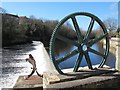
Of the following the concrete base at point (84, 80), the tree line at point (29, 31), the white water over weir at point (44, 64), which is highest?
the tree line at point (29, 31)

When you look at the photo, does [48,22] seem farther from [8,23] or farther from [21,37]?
[8,23]

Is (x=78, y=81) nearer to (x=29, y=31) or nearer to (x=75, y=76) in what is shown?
(x=75, y=76)

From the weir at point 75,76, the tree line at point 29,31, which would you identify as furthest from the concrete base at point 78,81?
the tree line at point 29,31

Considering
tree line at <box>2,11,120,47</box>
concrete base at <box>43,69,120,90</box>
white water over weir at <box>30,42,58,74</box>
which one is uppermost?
tree line at <box>2,11,120,47</box>

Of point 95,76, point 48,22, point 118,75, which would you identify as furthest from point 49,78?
point 48,22

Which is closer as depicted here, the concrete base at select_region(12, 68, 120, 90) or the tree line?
the concrete base at select_region(12, 68, 120, 90)

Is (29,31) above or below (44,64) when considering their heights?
above

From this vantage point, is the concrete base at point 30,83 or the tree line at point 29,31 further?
the tree line at point 29,31

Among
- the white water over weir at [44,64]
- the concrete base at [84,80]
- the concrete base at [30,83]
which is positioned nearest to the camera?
the concrete base at [84,80]

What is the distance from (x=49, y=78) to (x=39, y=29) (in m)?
46.3

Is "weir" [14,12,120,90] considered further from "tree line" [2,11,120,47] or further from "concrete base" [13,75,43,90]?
"tree line" [2,11,120,47]

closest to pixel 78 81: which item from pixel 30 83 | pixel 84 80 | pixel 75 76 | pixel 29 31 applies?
pixel 84 80

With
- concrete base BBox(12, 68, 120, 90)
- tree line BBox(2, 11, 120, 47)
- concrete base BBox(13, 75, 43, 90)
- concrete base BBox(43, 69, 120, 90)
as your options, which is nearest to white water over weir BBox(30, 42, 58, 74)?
concrete base BBox(13, 75, 43, 90)

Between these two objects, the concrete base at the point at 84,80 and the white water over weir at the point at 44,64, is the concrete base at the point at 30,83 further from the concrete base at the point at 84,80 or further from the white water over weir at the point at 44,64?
the white water over weir at the point at 44,64
